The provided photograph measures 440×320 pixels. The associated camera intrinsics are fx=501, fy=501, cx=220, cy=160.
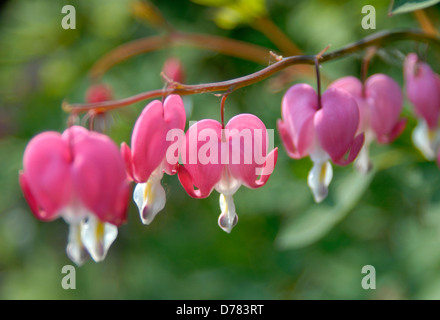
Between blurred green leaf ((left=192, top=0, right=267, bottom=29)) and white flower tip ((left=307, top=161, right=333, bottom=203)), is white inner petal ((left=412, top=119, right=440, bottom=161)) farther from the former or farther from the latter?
blurred green leaf ((left=192, top=0, right=267, bottom=29))

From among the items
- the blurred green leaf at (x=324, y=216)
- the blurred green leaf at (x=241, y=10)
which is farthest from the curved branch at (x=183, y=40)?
the blurred green leaf at (x=324, y=216)

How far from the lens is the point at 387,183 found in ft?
5.47

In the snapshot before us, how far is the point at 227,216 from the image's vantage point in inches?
36.5

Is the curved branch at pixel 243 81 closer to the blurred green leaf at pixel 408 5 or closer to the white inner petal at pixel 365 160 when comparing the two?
the blurred green leaf at pixel 408 5

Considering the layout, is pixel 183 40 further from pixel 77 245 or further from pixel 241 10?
pixel 77 245

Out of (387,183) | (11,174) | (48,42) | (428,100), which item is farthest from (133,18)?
(428,100)

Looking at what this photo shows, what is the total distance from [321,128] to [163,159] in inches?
11.6

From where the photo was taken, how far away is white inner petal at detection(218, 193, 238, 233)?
3.02 ft

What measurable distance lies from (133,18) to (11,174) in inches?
32.8

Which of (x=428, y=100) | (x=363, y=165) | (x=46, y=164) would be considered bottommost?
(x=46, y=164)

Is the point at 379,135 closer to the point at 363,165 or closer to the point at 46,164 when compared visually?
the point at 363,165

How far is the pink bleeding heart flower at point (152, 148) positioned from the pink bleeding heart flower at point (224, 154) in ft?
0.12

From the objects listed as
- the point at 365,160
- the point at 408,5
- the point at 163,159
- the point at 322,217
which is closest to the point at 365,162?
the point at 365,160

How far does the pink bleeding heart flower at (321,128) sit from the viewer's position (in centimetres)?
92
